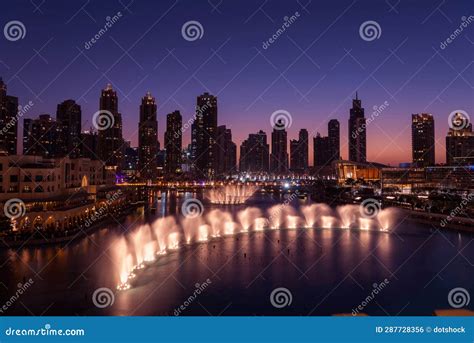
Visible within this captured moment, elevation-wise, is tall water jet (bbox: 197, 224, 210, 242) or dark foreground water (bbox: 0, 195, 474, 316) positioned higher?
tall water jet (bbox: 197, 224, 210, 242)

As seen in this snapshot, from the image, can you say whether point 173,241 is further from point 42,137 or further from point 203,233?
point 42,137

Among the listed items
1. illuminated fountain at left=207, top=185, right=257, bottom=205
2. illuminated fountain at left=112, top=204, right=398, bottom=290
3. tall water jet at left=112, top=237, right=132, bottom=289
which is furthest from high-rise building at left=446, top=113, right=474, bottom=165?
tall water jet at left=112, top=237, right=132, bottom=289

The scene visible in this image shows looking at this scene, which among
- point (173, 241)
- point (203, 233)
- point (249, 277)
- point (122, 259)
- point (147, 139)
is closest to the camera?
point (249, 277)

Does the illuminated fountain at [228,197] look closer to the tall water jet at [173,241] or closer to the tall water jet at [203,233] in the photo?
the tall water jet at [203,233]

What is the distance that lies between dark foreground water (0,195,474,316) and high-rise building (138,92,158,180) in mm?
65417

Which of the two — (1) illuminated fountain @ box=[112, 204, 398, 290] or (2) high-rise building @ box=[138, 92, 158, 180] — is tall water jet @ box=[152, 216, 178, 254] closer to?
(1) illuminated fountain @ box=[112, 204, 398, 290]

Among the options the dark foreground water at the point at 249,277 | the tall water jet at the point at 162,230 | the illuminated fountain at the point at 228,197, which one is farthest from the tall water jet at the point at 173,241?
the illuminated fountain at the point at 228,197

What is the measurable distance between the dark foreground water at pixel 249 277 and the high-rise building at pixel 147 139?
215 feet

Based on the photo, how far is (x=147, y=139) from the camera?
77.8m

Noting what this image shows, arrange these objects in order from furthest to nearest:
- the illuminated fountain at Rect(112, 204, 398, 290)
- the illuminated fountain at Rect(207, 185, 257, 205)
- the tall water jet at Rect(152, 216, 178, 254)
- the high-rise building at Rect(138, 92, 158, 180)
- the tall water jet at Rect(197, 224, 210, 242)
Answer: the high-rise building at Rect(138, 92, 158, 180), the illuminated fountain at Rect(207, 185, 257, 205), the tall water jet at Rect(197, 224, 210, 242), the tall water jet at Rect(152, 216, 178, 254), the illuminated fountain at Rect(112, 204, 398, 290)

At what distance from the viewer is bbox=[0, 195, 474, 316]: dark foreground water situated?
6.78 m

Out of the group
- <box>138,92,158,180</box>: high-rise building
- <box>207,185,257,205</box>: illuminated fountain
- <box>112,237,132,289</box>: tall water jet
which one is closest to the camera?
<box>112,237,132,289</box>: tall water jet

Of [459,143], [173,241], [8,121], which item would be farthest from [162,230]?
[459,143]

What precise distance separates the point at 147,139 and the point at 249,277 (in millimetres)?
72360
